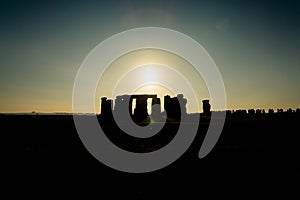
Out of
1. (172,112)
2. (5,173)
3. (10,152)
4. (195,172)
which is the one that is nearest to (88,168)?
(5,173)

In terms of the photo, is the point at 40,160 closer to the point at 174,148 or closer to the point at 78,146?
the point at 78,146

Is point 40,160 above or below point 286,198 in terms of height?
above

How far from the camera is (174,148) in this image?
1067 centimetres

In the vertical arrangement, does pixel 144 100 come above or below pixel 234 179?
above

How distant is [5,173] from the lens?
6363 mm

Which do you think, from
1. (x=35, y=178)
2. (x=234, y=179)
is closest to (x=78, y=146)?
(x=35, y=178)

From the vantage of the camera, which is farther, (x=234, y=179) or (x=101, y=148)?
(x=101, y=148)

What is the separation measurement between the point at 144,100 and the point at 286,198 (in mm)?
28519

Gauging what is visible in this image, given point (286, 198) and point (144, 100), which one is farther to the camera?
point (144, 100)

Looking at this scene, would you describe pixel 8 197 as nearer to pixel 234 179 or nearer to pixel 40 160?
pixel 40 160

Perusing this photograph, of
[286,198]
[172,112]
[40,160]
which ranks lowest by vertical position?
[286,198]

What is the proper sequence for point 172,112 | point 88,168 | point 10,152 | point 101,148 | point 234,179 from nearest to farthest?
point 234,179 < point 88,168 < point 10,152 < point 101,148 < point 172,112

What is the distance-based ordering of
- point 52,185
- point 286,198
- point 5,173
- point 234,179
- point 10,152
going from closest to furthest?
1. point 286,198
2. point 52,185
3. point 234,179
4. point 5,173
5. point 10,152

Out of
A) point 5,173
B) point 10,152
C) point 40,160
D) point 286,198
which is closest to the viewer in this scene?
point 286,198
